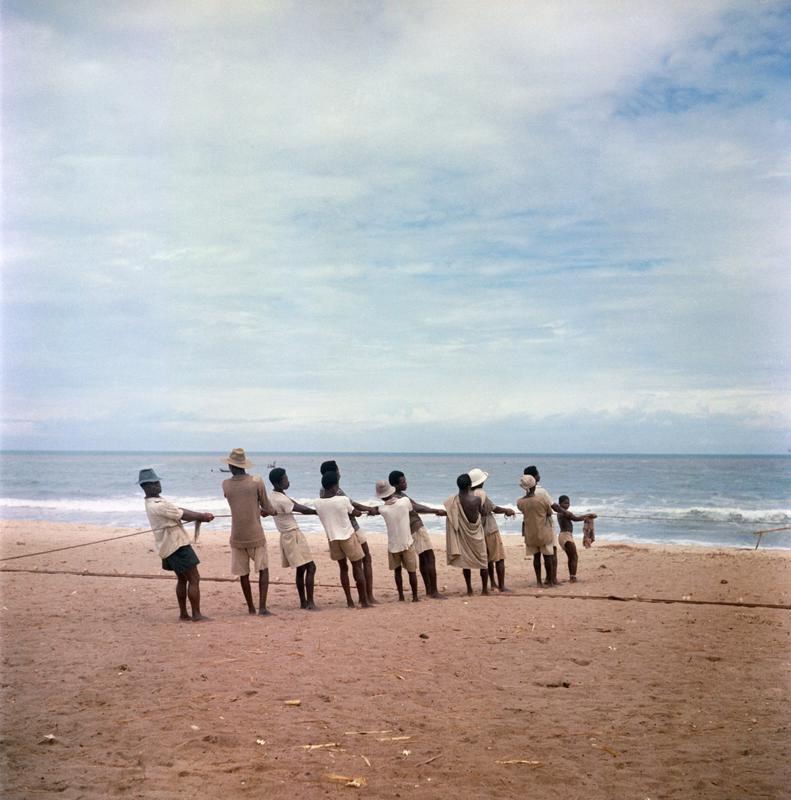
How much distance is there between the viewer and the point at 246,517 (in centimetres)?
902

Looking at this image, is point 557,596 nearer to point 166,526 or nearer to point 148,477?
point 166,526

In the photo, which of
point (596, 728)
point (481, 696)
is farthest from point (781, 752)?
point (481, 696)

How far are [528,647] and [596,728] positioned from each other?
6.78 ft

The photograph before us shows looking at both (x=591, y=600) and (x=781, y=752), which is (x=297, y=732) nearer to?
(x=781, y=752)

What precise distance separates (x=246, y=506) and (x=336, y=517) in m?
1.02

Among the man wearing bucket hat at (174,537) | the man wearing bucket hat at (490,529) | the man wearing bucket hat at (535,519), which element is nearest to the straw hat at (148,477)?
the man wearing bucket hat at (174,537)

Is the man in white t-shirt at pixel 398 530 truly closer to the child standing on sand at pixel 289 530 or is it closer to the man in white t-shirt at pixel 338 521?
the man in white t-shirt at pixel 338 521

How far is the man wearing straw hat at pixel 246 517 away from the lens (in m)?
8.99

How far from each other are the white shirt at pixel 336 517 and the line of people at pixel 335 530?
0.01 m

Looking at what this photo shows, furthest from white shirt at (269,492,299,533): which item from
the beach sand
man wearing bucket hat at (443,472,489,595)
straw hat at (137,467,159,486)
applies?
man wearing bucket hat at (443,472,489,595)

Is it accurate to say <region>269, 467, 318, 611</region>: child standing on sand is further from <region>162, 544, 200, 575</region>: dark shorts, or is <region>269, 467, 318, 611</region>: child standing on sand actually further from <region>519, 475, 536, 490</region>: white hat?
<region>519, 475, 536, 490</region>: white hat

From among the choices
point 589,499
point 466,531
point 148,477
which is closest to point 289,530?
point 148,477

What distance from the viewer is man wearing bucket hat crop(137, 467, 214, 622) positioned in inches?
335

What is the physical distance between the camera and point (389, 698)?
591 cm
